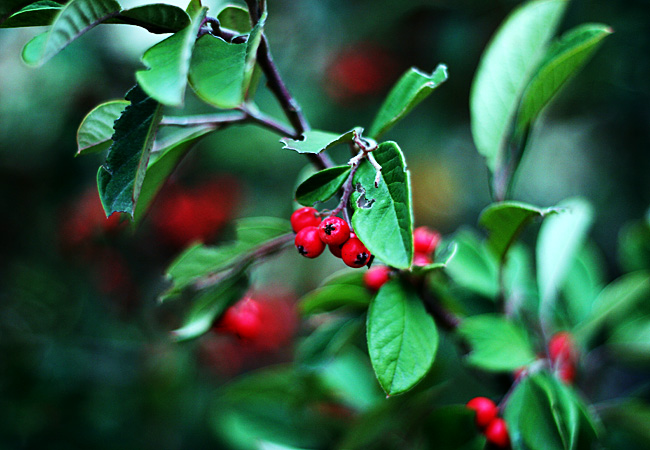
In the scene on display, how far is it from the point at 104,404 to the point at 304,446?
1.10m

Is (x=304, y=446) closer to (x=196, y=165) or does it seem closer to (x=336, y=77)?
(x=196, y=165)

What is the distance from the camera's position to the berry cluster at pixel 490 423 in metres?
0.91

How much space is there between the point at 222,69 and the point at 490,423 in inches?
29.9

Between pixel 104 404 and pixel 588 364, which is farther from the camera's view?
pixel 104 404

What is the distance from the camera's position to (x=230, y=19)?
83 centimetres

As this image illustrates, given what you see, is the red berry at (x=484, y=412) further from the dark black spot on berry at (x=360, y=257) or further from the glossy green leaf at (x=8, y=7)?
the glossy green leaf at (x=8, y=7)

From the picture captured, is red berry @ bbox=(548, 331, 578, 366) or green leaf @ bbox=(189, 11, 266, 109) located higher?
green leaf @ bbox=(189, 11, 266, 109)

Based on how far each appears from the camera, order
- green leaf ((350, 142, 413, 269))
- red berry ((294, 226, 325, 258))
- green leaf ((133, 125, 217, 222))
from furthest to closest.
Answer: green leaf ((133, 125, 217, 222))
red berry ((294, 226, 325, 258))
green leaf ((350, 142, 413, 269))

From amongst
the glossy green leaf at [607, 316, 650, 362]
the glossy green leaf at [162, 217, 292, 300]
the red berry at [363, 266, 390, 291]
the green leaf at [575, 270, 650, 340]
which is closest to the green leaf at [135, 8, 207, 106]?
the glossy green leaf at [162, 217, 292, 300]

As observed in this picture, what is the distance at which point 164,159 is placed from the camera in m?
0.85

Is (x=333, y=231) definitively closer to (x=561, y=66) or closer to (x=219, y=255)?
(x=219, y=255)

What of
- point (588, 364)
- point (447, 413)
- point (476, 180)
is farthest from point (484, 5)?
point (447, 413)

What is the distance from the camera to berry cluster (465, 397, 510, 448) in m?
0.91

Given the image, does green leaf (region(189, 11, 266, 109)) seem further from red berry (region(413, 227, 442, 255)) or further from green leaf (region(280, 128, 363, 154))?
red berry (region(413, 227, 442, 255))
